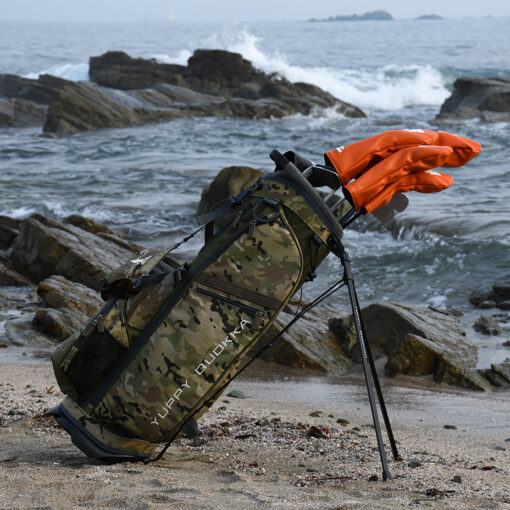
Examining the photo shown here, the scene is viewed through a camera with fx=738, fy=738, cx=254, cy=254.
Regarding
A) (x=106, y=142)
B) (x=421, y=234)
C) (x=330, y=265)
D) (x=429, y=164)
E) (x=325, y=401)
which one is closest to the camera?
(x=429, y=164)

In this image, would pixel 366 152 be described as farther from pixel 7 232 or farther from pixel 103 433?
pixel 7 232

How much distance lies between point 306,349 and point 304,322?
0.68m

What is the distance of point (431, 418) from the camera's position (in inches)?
193

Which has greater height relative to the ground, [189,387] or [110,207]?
[189,387]

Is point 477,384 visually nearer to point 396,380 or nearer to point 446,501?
point 396,380

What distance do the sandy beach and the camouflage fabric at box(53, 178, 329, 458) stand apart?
12.0 inches

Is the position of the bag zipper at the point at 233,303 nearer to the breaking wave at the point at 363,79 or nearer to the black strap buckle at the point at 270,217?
the black strap buckle at the point at 270,217

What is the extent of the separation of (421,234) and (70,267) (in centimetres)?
550

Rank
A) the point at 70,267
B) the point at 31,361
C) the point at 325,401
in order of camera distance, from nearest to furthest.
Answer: the point at 325,401
the point at 31,361
the point at 70,267

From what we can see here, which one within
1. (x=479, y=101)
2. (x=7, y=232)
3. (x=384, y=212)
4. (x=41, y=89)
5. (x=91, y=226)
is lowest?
(x=41, y=89)

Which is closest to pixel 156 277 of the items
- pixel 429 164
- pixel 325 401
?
pixel 429 164

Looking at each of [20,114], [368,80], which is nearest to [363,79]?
[368,80]

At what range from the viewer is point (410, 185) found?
3.44 metres

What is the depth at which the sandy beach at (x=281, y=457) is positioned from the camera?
2.73 m
